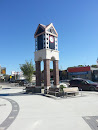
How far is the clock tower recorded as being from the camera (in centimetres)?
1647

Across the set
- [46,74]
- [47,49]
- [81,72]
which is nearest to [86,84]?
[46,74]

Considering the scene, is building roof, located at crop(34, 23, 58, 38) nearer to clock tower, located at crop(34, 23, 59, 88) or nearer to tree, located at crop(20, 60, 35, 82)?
clock tower, located at crop(34, 23, 59, 88)

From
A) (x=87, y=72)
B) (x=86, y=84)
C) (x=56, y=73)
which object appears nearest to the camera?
(x=56, y=73)

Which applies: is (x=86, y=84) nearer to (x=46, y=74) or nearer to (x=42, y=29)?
(x=46, y=74)

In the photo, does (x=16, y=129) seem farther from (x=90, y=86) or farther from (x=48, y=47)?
(x=90, y=86)

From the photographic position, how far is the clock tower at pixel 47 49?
648 inches

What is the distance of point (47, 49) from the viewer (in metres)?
16.6

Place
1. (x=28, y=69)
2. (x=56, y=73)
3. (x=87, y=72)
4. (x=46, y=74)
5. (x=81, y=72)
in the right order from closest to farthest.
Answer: (x=46, y=74) → (x=56, y=73) → (x=28, y=69) → (x=87, y=72) → (x=81, y=72)

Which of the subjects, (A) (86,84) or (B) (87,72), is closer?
(A) (86,84)

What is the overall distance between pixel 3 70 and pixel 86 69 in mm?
37491

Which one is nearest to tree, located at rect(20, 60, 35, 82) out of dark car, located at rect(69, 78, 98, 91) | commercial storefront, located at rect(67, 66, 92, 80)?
dark car, located at rect(69, 78, 98, 91)

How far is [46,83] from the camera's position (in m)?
16.2

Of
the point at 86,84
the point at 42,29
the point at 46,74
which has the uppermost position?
the point at 42,29

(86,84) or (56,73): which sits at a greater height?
(56,73)
